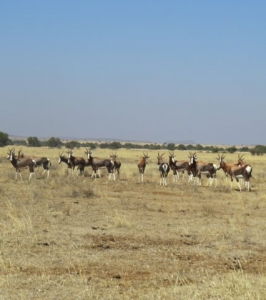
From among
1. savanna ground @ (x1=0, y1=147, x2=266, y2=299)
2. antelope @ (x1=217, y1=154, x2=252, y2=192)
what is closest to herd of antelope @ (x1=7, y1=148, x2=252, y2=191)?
antelope @ (x1=217, y1=154, x2=252, y2=192)

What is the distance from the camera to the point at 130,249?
1278 centimetres

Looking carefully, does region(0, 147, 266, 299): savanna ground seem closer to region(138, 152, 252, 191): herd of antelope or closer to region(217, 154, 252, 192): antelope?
region(217, 154, 252, 192): antelope

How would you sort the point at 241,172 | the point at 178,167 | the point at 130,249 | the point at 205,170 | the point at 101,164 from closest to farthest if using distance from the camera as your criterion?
the point at 130,249, the point at 241,172, the point at 205,170, the point at 178,167, the point at 101,164

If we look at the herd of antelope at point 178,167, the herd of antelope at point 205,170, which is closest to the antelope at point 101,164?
the herd of antelope at point 178,167

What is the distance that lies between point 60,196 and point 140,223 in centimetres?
836

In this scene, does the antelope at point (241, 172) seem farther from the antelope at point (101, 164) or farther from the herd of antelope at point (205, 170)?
the antelope at point (101, 164)

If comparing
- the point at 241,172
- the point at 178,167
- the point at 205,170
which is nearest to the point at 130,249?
the point at 241,172

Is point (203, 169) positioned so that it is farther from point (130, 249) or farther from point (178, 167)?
point (130, 249)

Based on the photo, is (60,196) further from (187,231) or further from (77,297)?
(77,297)

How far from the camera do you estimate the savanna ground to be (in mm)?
9242

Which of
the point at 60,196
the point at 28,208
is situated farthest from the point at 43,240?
the point at 60,196

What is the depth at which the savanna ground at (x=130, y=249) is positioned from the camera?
924cm

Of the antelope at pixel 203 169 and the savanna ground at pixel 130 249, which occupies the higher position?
the antelope at pixel 203 169

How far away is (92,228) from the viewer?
51.3 feet
